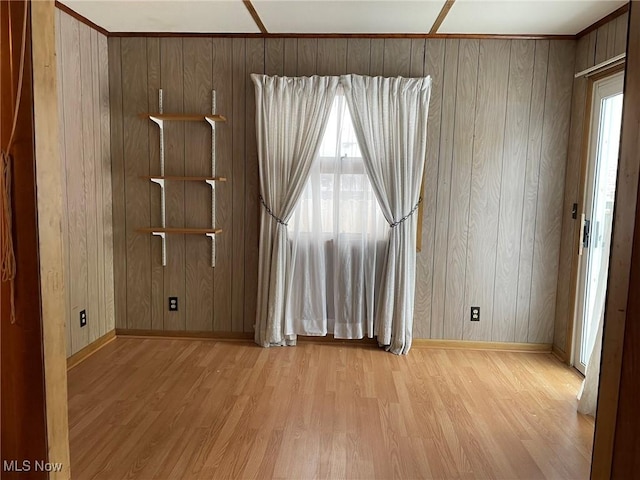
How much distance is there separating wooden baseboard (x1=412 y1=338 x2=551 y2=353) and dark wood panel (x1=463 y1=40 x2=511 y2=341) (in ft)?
0.20

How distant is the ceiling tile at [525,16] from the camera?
2.99 meters

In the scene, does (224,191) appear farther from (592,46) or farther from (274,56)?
(592,46)

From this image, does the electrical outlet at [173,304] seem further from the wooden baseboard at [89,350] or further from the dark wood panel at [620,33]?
the dark wood panel at [620,33]

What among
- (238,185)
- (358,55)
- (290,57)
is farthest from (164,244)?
(358,55)

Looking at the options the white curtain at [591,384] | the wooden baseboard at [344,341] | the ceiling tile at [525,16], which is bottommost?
the wooden baseboard at [344,341]

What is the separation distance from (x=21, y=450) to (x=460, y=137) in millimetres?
3376

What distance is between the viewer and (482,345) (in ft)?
12.9

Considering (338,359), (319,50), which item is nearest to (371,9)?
(319,50)

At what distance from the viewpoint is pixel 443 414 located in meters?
2.78

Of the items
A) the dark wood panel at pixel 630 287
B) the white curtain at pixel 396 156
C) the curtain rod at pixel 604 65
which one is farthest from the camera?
the white curtain at pixel 396 156

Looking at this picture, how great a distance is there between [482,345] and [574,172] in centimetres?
153

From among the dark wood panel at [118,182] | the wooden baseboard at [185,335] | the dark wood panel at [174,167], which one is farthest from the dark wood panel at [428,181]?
the dark wood panel at [118,182]

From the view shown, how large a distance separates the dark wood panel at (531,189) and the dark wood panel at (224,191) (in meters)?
2.29

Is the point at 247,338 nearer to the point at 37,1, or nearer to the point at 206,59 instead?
the point at 206,59
